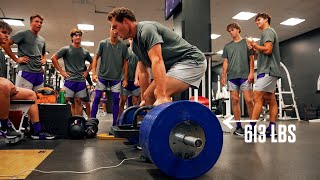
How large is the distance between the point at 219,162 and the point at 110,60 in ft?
7.13

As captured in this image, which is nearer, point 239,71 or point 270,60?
point 270,60

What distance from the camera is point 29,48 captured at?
10.7ft

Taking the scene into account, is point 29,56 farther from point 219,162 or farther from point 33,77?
point 219,162

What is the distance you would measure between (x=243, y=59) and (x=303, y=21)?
542cm

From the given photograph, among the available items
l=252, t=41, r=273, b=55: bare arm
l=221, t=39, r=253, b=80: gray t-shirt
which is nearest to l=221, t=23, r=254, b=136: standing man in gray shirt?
l=221, t=39, r=253, b=80: gray t-shirt

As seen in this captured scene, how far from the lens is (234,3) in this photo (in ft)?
21.6

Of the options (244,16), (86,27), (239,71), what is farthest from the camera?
(86,27)

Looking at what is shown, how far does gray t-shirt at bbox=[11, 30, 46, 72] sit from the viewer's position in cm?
320

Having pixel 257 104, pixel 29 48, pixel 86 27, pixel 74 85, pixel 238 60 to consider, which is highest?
pixel 86 27

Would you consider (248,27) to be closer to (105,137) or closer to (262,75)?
(262,75)

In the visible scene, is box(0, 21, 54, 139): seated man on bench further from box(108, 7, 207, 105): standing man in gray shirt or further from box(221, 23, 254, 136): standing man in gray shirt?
box(221, 23, 254, 136): standing man in gray shirt

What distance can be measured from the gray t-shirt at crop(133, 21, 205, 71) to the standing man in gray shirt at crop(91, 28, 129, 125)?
5.16 feet

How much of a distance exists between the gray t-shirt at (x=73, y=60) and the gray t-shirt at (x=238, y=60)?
182 cm

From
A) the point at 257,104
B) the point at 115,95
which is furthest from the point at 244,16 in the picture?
the point at 115,95
